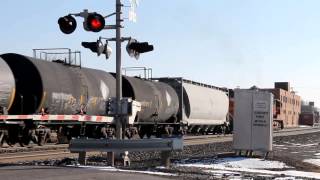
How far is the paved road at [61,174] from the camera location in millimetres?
10969

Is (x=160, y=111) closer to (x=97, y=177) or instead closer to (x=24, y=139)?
(x=24, y=139)

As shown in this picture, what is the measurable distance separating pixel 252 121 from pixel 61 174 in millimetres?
9449

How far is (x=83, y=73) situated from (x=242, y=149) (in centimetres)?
867

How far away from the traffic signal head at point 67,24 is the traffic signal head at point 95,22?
1.58 ft

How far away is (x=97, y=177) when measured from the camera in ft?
36.6

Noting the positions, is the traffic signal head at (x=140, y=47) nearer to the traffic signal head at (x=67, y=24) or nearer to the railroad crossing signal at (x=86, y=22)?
the railroad crossing signal at (x=86, y=22)

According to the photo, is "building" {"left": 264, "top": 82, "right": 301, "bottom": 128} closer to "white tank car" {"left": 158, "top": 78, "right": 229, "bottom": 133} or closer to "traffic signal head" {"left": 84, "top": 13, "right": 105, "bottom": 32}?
"white tank car" {"left": 158, "top": 78, "right": 229, "bottom": 133}

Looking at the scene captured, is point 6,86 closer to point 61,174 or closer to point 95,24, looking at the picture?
point 95,24

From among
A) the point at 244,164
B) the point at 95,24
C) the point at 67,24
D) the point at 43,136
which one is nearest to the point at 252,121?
the point at 244,164

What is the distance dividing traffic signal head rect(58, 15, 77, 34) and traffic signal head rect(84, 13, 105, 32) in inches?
19.0

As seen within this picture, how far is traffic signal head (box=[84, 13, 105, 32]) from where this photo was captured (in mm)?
14492

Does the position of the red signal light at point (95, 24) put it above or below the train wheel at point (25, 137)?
above

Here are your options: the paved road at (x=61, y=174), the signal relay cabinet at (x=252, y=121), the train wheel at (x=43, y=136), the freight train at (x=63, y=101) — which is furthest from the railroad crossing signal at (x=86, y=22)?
the train wheel at (x=43, y=136)

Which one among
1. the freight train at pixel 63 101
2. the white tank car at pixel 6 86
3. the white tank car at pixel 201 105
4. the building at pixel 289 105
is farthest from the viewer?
the building at pixel 289 105
